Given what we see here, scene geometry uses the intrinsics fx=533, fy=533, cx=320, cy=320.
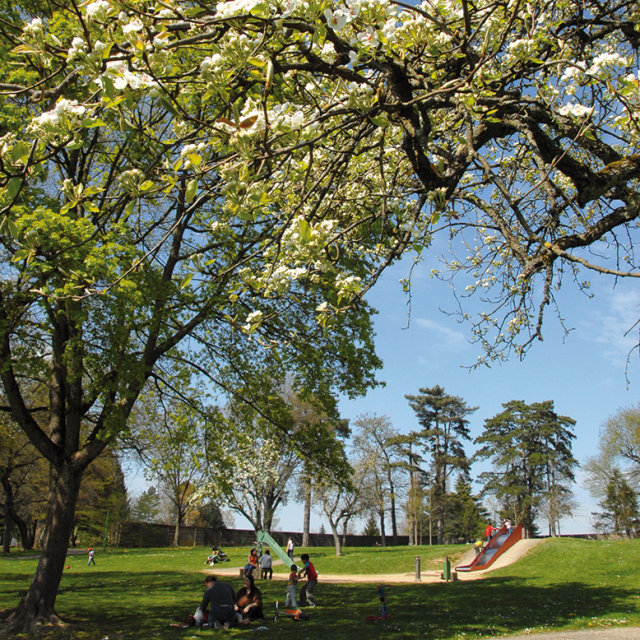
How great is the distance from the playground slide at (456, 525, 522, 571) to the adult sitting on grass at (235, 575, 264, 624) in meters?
12.4

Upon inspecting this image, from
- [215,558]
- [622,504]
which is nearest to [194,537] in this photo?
[215,558]

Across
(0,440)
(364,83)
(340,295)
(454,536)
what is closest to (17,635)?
(340,295)

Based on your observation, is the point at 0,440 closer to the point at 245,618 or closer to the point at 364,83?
the point at 245,618

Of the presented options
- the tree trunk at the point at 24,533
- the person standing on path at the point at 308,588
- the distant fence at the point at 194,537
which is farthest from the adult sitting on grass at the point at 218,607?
the distant fence at the point at 194,537

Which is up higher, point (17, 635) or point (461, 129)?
point (461, 129)

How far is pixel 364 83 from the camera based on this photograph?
3.25m

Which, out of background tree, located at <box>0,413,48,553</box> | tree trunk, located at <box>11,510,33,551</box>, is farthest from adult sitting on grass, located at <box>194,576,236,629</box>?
tree trunk, located at <box>11,510,33,551</box>

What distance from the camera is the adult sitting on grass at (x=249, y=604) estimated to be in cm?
970

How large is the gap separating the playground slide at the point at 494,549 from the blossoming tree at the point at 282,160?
1385 centimetres

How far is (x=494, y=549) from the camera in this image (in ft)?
71.3

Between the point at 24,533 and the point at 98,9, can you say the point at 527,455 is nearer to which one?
the point at 24,533

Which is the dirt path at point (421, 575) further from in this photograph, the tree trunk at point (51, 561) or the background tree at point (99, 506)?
the background tree at point (99, 506)

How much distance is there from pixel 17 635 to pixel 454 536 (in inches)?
1957

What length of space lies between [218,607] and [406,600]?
5.39 meters
